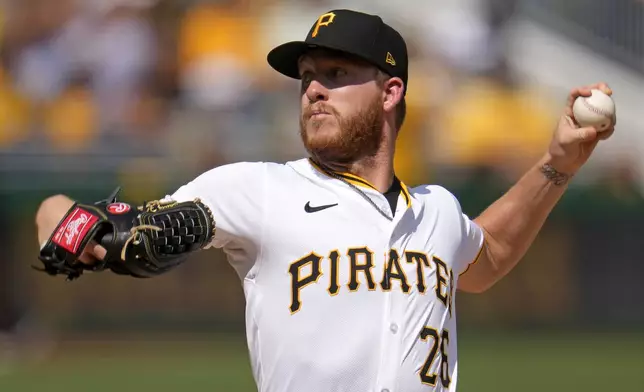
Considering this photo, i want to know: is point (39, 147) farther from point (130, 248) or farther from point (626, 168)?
point (130, 248)

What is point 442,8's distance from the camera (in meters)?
12.7

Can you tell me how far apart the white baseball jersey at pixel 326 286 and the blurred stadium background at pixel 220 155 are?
6.21 m

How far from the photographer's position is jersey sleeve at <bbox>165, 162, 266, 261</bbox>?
3.20 m

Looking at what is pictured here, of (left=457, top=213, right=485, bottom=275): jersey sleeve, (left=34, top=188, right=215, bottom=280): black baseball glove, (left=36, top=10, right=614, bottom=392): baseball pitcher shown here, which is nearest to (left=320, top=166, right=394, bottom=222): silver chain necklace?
(left=36, top=10, right=614, bottom=392): baseball pitcher

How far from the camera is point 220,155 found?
35.9ft

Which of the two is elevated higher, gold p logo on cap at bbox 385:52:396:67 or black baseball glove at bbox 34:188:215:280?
gold p logo on cap at bbox 385:52:396:67

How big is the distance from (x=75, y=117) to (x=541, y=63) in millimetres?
5364

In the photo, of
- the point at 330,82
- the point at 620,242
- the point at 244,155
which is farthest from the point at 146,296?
the point at 330,82

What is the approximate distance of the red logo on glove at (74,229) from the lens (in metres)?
2.74

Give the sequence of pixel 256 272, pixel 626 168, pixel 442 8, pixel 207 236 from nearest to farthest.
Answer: pixel 207 236 < pixel 256 272 < pixel 626 168 < pixel 442 8

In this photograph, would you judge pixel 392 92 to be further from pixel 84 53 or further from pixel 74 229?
pixel 84 53

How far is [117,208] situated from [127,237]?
118mm

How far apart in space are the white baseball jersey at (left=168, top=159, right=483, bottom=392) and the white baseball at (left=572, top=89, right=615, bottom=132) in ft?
2.43

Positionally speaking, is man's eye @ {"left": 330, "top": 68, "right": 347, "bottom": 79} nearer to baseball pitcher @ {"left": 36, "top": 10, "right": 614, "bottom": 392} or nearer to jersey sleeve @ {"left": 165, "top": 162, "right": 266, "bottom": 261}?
baseball pitcher @ {"left": 36, "top": 10, "right": 614, "bottom": 392}
